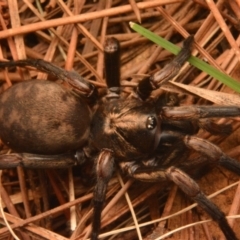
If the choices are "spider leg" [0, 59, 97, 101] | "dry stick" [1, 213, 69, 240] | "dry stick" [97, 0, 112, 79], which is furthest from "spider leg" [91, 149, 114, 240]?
"dry stick" [97, 0, 112, 79]

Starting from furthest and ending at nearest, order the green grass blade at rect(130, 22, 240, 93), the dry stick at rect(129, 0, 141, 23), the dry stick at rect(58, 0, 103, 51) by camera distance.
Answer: the dry stick at rect(58, 0, 103, 51) → the dry stick at rect(129, 0, 141, 23) → the green grass blade at rect(130, 22, 240, 93)

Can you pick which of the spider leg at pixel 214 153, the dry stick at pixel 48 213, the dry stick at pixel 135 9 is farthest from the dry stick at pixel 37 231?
the dry stick at pixel 135 9

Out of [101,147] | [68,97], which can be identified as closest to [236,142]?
[101,147]

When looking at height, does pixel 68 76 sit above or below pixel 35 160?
above

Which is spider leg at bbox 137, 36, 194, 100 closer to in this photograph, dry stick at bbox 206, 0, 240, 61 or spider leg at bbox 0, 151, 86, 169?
dry stick at bbox 206, 0, 240, 61

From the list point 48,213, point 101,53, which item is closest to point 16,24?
point 101,53

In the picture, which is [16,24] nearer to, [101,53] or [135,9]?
[101,53]

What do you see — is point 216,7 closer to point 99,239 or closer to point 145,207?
point 145,207
